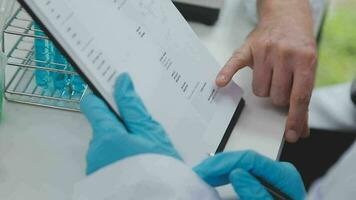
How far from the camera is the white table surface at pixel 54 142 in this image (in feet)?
2.83

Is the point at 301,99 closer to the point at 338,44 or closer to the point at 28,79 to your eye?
the point at 28,79

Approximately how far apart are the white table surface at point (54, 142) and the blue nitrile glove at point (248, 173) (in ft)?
0.25

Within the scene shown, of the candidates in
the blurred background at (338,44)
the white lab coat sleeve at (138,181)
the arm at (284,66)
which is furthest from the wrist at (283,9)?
the blurred background at (338,44)

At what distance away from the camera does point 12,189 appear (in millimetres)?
850

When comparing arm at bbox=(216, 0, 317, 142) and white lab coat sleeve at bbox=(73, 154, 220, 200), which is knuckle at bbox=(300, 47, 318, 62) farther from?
white lab coat sleeve at bbox=(73, 154, 220, 200)

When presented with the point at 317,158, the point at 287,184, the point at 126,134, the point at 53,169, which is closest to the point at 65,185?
the point at 53,169

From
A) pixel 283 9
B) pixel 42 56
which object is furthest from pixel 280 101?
pixel 42 56

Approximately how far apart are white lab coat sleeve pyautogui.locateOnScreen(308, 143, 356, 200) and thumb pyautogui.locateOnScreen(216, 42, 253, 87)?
37 centimetres

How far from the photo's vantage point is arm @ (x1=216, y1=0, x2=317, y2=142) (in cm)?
99

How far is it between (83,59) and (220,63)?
379 millimetres

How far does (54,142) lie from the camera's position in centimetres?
94

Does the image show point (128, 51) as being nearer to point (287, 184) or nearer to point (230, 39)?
point (287, 184)

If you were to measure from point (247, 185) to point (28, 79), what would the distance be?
1.59 ft

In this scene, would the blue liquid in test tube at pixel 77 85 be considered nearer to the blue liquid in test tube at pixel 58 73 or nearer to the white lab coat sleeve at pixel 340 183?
the blue liquid in test tube at pixel 58 73
